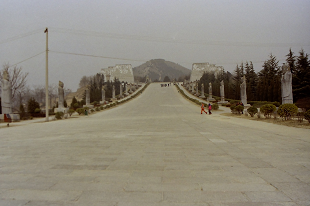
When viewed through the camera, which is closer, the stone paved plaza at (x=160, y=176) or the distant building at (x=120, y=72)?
the stone paved plaza at (x=160, y=176)

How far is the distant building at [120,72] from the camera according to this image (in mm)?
93875

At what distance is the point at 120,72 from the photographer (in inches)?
3775

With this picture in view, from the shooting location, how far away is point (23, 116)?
67.2ft

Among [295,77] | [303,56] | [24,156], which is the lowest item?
[24,156]

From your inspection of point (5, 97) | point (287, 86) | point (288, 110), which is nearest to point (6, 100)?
point (5, 97)

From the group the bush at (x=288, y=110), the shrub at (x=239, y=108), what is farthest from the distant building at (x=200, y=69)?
the bush at (x=288, y=110)

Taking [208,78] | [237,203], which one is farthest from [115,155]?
[208,78]

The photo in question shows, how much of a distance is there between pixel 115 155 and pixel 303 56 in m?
31.5

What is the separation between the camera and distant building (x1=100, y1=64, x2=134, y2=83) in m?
93.9

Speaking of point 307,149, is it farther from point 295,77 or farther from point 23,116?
point 295,77

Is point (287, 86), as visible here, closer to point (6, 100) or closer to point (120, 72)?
point (6, 100)

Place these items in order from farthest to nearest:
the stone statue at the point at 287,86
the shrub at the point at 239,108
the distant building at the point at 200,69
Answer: the distant building at the point at 200,69 < the shrub at the point at 239,108 < the stone statue at the point at 287,86

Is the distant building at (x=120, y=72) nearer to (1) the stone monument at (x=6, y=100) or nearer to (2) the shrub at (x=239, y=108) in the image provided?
(1) the stone monument at (x=6, y=100)

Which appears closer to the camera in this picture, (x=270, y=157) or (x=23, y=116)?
(x=270, y=157)
